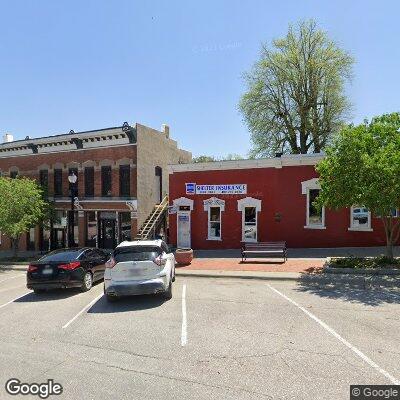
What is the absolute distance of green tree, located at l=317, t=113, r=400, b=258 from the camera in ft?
41.0

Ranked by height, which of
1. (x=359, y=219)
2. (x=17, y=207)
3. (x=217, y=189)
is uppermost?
(x=217, y=189)

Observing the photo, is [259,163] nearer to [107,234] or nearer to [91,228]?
[107,234]

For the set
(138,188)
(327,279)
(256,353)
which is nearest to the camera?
(256,353)

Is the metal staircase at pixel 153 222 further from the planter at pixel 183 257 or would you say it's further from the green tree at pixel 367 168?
the green tree at pixel 367 168

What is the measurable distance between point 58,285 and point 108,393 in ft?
24.6

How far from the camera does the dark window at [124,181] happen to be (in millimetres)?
24241

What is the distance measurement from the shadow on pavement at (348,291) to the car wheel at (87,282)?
23.2ft

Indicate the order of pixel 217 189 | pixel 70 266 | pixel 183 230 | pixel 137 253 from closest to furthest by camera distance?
pixel 137 253 < pixel 70 266 < pixel 217 189 < pixel 183 230

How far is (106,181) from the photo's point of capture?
2495 cm

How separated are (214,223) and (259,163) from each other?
4294 mm

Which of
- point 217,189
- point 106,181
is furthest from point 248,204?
point 106,181

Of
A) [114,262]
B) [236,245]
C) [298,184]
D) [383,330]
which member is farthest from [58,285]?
[298,184]

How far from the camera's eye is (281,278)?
13570mm

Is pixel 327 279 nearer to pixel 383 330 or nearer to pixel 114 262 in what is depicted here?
pixel 383 330
